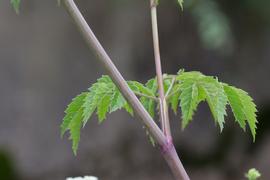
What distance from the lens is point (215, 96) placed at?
0.84 metres

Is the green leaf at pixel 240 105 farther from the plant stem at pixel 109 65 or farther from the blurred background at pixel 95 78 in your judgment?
the blurred background at pixel 95 78

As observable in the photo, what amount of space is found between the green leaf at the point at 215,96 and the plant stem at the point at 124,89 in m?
0.09

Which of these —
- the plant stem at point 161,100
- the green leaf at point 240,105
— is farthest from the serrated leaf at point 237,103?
the plant stem at point 161,100

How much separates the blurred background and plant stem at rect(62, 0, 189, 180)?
3.68 m

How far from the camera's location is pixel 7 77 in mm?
4551

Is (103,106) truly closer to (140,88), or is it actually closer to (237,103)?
(140,88)

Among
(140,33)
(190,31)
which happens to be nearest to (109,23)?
(140,33)

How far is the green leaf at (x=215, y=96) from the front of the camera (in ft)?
2.69

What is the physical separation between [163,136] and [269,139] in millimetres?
3914

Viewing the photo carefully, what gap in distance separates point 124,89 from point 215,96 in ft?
0.50

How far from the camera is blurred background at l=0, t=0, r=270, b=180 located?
177 inches

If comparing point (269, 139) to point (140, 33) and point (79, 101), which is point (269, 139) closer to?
point (140, 33)

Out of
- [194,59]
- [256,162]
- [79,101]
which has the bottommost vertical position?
[256,162]

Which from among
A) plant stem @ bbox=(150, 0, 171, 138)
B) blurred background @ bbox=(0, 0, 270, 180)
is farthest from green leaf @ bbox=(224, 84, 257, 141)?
blurred background @ bbox=(0, 0, 270, 180)
